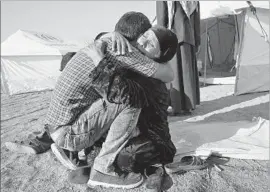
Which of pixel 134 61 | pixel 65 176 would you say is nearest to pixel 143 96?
pixel 134 61

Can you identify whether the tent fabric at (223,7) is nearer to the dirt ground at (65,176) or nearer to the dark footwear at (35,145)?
the dirt ground at (65,176)

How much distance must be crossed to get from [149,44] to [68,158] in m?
1.02

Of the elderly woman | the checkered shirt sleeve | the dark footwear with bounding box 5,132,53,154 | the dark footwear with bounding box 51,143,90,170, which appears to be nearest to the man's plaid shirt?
the checkered shirt sleeve

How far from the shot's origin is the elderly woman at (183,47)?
10.3ft

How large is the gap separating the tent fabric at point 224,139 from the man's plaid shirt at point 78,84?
0.90 metres

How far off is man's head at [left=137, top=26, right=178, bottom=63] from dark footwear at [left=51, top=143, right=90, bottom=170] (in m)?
0.93

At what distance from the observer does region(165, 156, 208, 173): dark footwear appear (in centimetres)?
176

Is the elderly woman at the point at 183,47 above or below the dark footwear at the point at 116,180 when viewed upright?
above

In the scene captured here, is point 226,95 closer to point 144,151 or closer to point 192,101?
point 192,101

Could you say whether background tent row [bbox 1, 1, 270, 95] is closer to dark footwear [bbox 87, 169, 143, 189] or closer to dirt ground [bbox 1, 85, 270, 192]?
dirt ground [bbox 1, 85, 270, 192]

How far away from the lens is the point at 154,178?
1.63m

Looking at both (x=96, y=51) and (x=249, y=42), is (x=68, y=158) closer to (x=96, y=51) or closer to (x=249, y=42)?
(x=96, y=51)

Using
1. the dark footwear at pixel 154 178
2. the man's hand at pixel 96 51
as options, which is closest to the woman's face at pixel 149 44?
the man's hand at pixel 96 51

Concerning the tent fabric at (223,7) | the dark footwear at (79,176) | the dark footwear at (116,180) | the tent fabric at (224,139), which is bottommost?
the tent fabric at (224,139)
